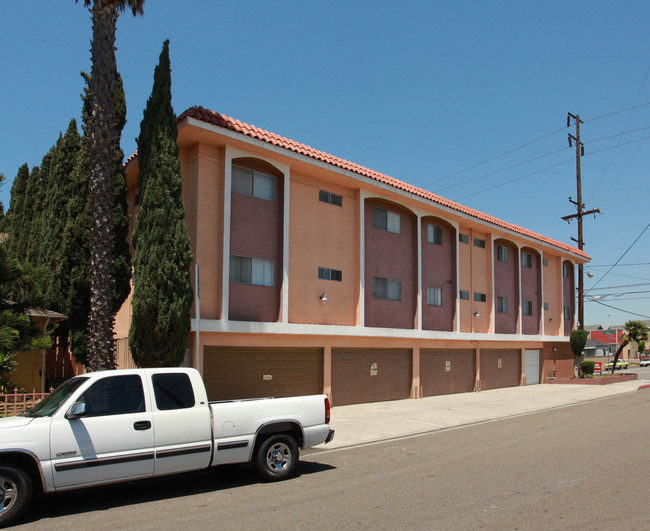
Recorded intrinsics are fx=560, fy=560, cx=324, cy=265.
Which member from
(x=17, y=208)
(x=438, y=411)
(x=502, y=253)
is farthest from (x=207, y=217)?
(x=502, y=253)

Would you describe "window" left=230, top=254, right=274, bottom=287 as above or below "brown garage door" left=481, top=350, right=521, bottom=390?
above

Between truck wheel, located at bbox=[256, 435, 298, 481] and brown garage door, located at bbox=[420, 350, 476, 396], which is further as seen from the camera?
brown garage door, located at bbox=[420, 350, 476, 396]

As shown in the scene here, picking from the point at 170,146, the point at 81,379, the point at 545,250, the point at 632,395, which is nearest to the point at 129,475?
the point at 81,379

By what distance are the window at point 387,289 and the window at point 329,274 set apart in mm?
2036

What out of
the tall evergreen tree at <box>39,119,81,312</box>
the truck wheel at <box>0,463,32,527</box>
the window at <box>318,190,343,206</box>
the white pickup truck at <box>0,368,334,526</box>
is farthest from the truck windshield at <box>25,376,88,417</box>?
the window at <box>318,190,343,206</box>

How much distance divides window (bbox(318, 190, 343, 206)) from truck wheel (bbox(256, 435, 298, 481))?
11.0 meters

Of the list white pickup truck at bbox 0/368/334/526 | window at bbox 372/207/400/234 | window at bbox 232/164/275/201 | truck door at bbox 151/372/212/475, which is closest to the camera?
white pickup truck at bbox 0/368/334/526

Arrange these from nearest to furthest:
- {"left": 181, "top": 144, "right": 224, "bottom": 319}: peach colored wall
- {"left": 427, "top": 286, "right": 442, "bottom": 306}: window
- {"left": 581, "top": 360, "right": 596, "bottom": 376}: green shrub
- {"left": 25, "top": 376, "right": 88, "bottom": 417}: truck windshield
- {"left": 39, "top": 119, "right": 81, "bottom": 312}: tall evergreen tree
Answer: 1. {"left": 25, "top": 376, "right": 88, "bottom": 417}: truck windshield
2. {"left": 181, "top": 144, "right": 224, "bottom": 319}: peach colored wall
3. {"left": 39, "top": 119, "right": 81, "bottom": 312}: tall evergreen tree
4. {"left": 427, "top": 286, "right": 442, "bottom": 306}: window
5. {"left": 581, "top": 360, "right": 596, "bottom": 376}: green shrub

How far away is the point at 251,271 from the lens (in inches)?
648

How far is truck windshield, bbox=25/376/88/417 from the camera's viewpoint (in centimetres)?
718

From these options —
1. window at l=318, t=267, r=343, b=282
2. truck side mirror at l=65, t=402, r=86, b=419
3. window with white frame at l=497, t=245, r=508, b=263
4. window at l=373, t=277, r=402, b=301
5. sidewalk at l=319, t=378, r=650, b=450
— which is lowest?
sidewalk at l=319, t=378, r=650, b=450

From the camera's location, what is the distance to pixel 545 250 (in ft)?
106

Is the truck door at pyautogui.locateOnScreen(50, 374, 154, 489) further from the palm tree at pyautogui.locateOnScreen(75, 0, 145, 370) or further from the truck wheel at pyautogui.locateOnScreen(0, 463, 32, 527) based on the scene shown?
the palm tree at pyautogui.locateOnScreen(75, 0, 145, 370)

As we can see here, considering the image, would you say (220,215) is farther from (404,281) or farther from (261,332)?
(404,281)
